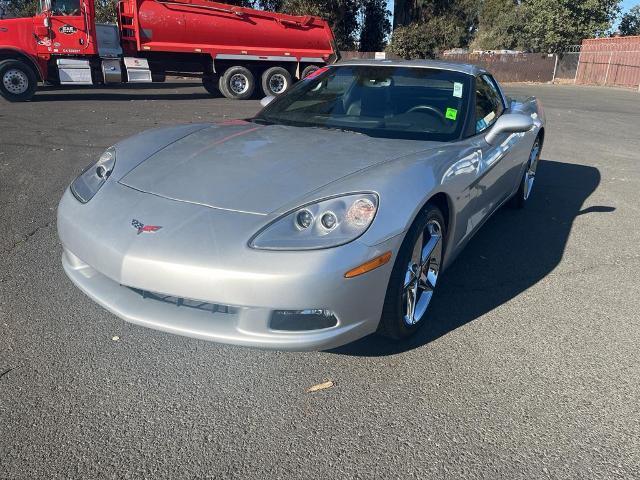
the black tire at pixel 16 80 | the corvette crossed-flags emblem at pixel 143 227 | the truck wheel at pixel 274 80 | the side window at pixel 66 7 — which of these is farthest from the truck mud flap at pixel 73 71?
the corvette crossed-flags emblem at pixel 143 227

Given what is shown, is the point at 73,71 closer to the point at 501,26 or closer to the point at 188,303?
the point at 188,303

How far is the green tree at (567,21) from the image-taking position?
33.6 meters

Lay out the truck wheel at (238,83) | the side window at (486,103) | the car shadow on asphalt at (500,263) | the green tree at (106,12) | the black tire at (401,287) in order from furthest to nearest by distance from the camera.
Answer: the green tree at (106,12) < the truck wheel at (238,83) < the side window at (486,103) < the car shadow on asphalt at (500,263) < the black tire at (401,287)

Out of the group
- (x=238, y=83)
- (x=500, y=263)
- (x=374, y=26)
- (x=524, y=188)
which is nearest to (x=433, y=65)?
(x=500, y=263)

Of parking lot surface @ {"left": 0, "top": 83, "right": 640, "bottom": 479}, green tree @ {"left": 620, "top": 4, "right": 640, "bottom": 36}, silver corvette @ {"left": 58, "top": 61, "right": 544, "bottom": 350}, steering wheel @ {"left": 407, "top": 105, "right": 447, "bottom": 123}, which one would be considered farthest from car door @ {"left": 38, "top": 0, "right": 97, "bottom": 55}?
green tree @ {"left": 620, "top": 4, "right": 640, "bottom": 36}

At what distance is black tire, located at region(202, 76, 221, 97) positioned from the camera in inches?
633

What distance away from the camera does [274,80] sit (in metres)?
16.2

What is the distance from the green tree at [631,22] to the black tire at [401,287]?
49.7 m

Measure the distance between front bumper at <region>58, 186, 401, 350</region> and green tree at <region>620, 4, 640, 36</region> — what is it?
50.2 m

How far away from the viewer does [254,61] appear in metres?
15.8

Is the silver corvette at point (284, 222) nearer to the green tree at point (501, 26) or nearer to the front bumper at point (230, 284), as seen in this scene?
the front bumper at point (230, 284)

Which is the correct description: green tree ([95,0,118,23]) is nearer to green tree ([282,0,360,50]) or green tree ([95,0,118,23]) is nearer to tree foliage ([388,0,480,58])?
green tree ([282,0,360,50])

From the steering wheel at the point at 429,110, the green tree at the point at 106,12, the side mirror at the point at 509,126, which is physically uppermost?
the green tree at the point at 106,12

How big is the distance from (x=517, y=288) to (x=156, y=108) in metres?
10.7
